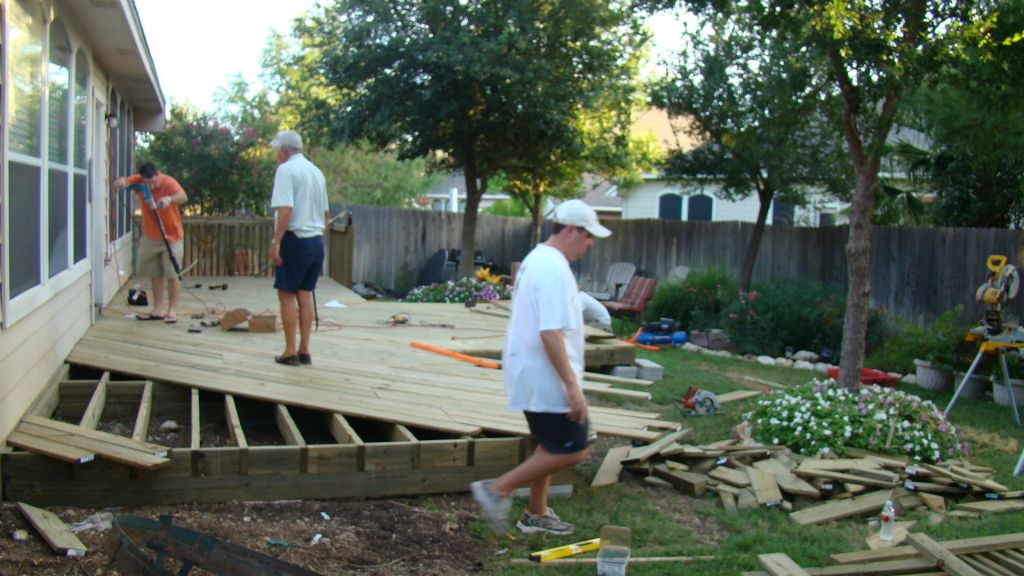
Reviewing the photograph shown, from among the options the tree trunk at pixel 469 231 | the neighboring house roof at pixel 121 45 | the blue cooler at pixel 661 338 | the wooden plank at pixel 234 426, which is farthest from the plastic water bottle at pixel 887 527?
the tree trunk at pixel 469 231

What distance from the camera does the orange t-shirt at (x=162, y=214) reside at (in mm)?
8367

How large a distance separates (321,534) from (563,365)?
4.77 ft

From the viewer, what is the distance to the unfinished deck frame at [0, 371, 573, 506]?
4.46 meters

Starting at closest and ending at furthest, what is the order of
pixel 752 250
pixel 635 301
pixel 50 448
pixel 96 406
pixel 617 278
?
pixel 50 448 < pixel 96 406 < pixel 635 301 < pixel 752 250 < pixel 617 278

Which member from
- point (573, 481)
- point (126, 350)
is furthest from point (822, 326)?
point (126, 350)

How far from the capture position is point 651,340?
12.3 meters

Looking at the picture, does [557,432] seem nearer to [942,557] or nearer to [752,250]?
[942,557]

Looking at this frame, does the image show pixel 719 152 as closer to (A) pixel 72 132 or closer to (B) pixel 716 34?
(B) pixel 716 34

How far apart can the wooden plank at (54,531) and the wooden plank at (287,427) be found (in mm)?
1238

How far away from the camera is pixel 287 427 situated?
5297mm

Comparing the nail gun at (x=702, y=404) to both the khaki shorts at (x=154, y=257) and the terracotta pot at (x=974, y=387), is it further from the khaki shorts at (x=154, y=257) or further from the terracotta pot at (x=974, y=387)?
the khaki shorts at (x=154, y=257)

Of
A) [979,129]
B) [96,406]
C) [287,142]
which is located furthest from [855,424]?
[979,129]

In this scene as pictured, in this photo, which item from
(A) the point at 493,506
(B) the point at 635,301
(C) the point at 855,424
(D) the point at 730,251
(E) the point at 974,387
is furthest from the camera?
(D) the point at 730,251

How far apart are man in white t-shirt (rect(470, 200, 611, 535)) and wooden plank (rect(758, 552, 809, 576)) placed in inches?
37.2
